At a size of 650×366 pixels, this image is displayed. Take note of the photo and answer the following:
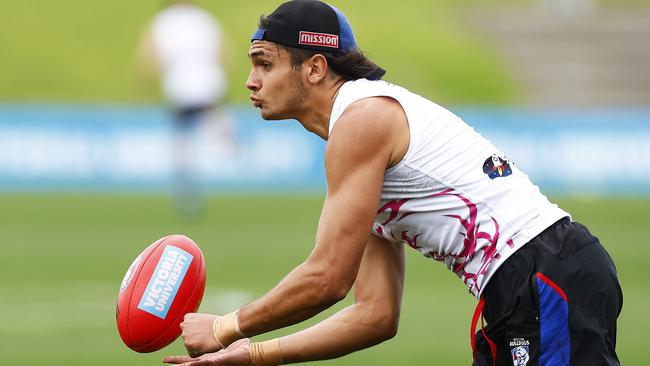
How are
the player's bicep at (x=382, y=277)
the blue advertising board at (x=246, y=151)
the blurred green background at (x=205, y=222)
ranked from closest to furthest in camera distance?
the player's bicep at (x=382, y=277) → the blurred green background at (x=205, y=222) → the blue advertising board at (x=246, y=151)

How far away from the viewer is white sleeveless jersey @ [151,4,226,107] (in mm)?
16375

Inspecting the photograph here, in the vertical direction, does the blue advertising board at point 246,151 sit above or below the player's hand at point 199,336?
below

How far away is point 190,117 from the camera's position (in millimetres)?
16969

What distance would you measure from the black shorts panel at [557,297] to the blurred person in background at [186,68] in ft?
38.0

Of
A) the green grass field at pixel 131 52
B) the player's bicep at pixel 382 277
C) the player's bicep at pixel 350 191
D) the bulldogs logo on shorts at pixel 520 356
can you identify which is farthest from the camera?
the green grass field at pixel 131 52

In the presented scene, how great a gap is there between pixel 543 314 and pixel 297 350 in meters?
1.05

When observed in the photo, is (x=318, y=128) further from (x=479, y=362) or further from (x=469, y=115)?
(x=469, y=115)

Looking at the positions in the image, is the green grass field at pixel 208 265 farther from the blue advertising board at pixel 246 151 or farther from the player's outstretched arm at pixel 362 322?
the player's outstretched arm at pixel 362 322

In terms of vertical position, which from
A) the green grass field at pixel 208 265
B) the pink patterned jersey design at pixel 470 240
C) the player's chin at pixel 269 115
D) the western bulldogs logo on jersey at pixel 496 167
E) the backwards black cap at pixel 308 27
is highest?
the backwards black cap at pixel 308 27

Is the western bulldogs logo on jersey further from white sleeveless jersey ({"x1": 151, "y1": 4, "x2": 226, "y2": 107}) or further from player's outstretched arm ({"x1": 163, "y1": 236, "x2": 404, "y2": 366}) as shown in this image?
white sleeveless jersey ({"x1": 151, "y1": 4, "x2": 226, "y2": 107})

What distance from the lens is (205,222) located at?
15555 millimetres

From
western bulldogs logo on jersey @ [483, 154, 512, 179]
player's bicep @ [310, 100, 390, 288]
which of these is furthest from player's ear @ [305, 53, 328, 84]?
western bulldogs logo on jersey @ [483, 154, 512, 179]

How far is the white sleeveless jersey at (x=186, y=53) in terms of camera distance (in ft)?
53.7

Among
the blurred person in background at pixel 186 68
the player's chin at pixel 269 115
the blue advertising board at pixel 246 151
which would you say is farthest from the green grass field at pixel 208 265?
the player's chin at pixel 269 115
